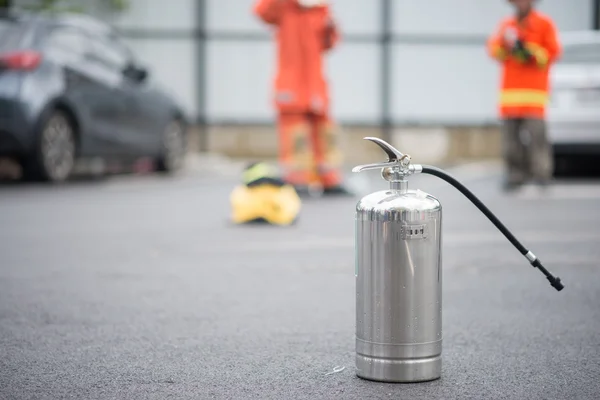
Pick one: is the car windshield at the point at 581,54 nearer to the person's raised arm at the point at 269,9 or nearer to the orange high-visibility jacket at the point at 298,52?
the orange high-visibility jacket at the point at 298,52

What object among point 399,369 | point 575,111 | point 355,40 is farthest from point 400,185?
point 355,40

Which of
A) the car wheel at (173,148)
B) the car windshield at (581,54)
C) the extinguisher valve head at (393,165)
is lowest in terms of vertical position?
the car wheel at (173,148)

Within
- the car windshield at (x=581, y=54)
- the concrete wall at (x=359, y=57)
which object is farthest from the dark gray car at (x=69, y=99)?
the concrete wall at (x=359, y=57)

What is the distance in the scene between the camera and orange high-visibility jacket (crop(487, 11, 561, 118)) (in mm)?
11398

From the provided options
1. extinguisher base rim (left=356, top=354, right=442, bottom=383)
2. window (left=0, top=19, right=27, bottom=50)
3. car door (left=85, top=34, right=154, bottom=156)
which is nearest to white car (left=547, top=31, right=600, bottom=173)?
car door (left=85, top=34, right=154, bottom=156)

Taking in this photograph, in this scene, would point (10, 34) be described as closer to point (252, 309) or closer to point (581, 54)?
point (581, 54)

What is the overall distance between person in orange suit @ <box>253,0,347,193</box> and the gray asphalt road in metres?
1.80

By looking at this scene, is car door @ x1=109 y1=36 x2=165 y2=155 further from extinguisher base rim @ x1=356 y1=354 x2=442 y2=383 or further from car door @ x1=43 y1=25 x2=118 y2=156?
extinguisher base rim @ x1=356 y1=354 x2=442 y2=383

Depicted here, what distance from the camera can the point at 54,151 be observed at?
1220cm

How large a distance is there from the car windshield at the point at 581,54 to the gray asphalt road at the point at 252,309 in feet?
14.8

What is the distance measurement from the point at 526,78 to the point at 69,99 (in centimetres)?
464

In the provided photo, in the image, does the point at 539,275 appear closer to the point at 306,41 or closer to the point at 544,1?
the point at 306,41

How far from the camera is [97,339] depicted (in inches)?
172

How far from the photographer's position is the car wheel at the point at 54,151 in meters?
11.9
